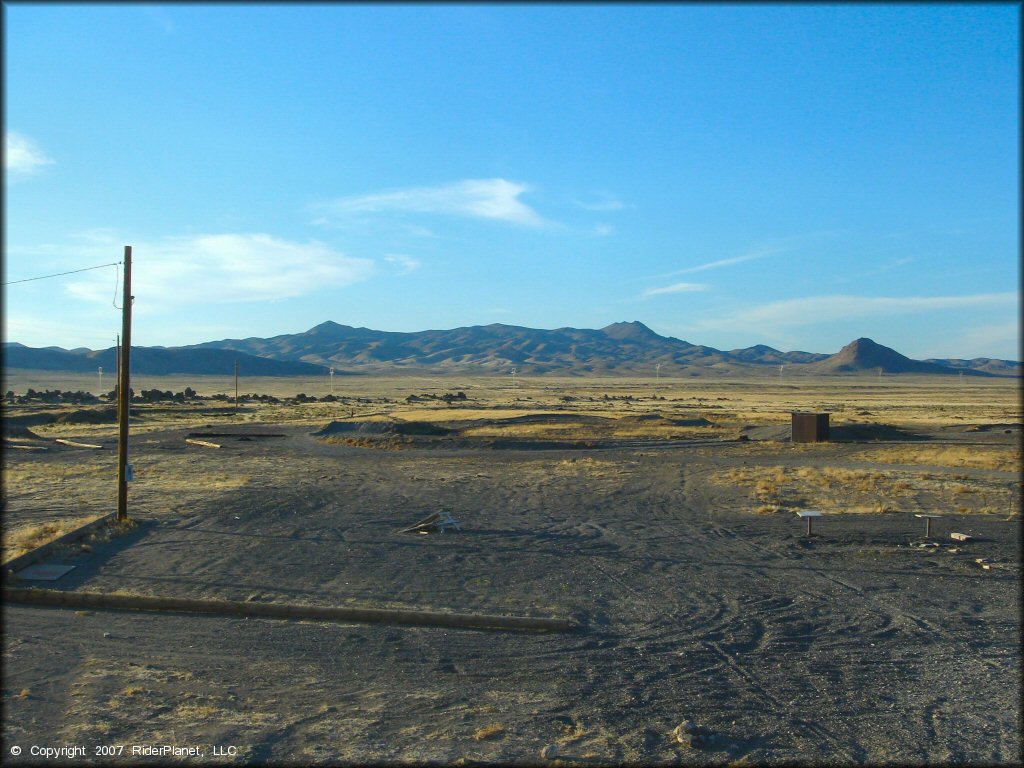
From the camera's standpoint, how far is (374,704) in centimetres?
768

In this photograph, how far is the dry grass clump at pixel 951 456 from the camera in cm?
3099

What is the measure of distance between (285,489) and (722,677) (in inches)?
651

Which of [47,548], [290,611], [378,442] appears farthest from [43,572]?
[378,442]

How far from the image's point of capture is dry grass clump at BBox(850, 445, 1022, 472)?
102ft

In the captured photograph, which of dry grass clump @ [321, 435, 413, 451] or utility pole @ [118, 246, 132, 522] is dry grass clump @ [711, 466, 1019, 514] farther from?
dry grass clump @ [321, 435, 413, 451]

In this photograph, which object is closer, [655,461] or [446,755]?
[446,755]

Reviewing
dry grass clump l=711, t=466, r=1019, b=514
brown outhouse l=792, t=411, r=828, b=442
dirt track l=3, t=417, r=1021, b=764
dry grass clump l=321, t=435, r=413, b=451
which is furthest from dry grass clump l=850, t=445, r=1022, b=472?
dry grass clump l=321, t=435, r=413, b=451

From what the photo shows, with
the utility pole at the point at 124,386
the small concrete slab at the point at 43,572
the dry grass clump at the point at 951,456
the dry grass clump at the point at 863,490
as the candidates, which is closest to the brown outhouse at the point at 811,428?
the dry grass clump at the point at 951,456

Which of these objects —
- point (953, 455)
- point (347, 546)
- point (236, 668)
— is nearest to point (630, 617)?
point (236, 668)

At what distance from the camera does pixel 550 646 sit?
961 cm

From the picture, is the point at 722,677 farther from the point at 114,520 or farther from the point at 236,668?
the point at 114,520

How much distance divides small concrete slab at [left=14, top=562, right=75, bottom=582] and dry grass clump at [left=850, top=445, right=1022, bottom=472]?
28.5 m

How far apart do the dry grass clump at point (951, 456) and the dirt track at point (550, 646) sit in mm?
13592

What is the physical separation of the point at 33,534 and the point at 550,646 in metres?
10.6
